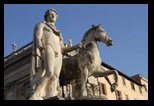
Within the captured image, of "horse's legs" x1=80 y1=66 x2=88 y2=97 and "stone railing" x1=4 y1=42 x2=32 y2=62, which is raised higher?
"stone railing" x1=4 y1=42 x2=32 y2=62

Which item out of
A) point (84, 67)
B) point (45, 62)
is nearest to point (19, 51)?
point (84, 67)

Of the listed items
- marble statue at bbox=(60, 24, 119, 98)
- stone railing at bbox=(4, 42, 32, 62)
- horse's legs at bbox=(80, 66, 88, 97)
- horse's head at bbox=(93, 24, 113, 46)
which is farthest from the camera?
stone railing at bbox=(4, 42, 32, 62)

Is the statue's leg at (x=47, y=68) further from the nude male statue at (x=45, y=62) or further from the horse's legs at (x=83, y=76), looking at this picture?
the horse's legs at (x=83, y=76)

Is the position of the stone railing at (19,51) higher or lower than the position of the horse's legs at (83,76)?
higher

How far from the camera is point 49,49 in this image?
9.00 metres

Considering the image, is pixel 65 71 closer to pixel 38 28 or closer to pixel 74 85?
pixel 74 85

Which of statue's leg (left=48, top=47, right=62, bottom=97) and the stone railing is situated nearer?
statue's leg (left=48, top=47, right=62, bottom=97)

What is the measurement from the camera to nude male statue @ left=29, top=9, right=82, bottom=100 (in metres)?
8.54

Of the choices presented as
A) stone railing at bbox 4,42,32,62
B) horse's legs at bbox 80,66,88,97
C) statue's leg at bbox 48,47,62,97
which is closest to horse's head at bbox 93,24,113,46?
horse's legs at bbox 80,66,88,97

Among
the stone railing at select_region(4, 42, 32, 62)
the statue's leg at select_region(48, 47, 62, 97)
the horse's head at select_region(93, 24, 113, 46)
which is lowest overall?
the statue's leg at select_region(48, 47, 62, 97)

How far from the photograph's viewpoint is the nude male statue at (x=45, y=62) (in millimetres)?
8539

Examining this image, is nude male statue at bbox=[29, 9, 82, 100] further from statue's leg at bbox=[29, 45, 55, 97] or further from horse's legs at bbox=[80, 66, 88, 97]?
horse's legs at bbox=[80, 66, 88, 97]

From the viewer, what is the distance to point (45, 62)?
879 cm

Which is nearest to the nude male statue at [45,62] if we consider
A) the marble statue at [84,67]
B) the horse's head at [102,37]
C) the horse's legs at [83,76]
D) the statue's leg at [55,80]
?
the statue's leg at [55,80]
